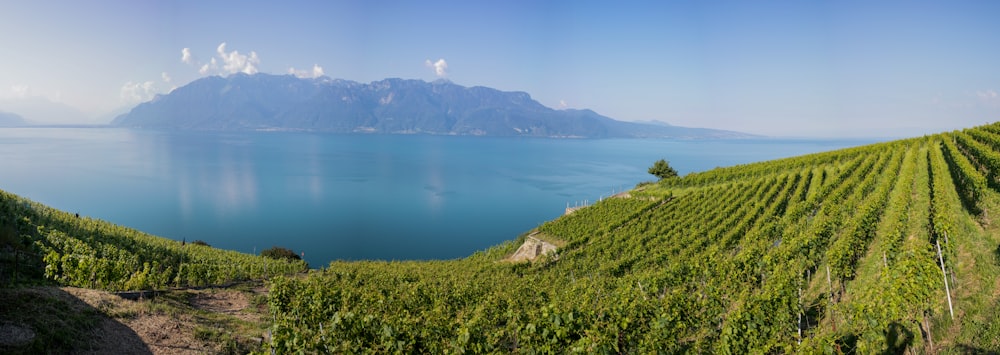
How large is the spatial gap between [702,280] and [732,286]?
2.43m

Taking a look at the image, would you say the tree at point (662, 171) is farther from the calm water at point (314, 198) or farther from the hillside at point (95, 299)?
the hillside at point (95, 299)

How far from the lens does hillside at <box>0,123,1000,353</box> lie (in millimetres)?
10398

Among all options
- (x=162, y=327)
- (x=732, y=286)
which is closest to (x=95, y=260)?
(x=162, y=327)

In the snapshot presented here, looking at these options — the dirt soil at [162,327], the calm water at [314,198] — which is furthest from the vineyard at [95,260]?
the calm water at [314,198]

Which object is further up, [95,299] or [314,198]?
[95,299]

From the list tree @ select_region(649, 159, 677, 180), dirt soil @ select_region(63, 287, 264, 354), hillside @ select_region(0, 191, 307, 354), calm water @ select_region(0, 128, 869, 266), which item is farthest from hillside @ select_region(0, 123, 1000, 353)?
tree @ select_region(649, 159, 677, 180)

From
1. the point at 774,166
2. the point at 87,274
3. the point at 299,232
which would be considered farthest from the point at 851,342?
the point at 299,232

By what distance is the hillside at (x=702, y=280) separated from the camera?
10.4 metres

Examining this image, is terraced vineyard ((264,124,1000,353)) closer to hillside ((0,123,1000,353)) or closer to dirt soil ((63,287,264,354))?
hillside ((0,123,1000,353))

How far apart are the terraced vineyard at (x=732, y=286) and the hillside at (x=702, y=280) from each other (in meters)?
0.08

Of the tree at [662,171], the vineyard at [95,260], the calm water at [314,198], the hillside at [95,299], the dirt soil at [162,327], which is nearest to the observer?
the hillside at [95,299]

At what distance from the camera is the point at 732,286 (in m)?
17.8

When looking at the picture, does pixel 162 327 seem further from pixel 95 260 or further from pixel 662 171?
pixel 662 171

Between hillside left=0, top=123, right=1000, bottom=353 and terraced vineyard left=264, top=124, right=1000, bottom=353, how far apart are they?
8cm
